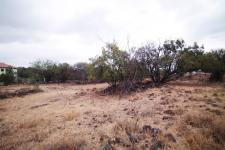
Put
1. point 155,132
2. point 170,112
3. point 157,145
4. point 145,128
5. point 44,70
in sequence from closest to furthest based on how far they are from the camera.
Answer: point 157,145 < point 155,132 < point 145,128 < point 170,112 < point 44,70

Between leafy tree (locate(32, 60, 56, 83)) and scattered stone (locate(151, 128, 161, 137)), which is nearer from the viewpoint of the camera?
scattered stone (locate(151, 128, 161, 137))

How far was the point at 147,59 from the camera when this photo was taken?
17.4 metres

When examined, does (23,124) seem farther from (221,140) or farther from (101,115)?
(221,140)

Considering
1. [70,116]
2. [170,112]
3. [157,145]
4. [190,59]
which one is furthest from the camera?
[190,59]

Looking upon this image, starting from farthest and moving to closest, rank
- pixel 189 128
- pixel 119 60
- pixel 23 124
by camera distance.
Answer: pixel 119 60 → pixel 23 124 → pixel 189 128

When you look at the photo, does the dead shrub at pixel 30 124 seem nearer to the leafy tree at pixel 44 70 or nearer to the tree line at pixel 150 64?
the tree line at pixel 150 64

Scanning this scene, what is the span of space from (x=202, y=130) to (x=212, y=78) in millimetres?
20579

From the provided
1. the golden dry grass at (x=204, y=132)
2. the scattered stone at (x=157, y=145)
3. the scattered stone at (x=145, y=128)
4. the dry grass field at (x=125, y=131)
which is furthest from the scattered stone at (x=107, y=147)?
the golden dry grass at (x=204, y=132)

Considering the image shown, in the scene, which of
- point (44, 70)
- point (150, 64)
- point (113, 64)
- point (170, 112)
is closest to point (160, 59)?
Answer: point (150, 64)

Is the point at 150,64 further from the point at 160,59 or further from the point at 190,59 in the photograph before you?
the point at 190,59

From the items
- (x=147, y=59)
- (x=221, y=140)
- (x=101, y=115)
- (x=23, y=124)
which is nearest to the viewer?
(x=221, y=140)

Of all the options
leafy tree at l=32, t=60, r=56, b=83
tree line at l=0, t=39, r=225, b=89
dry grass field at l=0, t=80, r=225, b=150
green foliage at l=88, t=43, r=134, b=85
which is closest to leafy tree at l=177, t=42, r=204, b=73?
tree line at l=0, t=39, r=225, b=89

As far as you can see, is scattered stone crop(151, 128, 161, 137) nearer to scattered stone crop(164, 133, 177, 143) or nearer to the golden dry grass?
scattered stone crop(164, 133, 177, 143)

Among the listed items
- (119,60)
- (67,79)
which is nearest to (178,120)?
(119,60)
